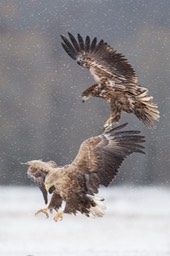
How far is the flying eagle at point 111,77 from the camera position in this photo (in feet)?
7.00

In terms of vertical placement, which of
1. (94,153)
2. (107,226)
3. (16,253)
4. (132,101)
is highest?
(132,101)

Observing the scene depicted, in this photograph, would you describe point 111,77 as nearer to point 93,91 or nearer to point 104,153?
point 93,91

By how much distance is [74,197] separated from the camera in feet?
7.04

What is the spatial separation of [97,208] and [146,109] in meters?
0.38

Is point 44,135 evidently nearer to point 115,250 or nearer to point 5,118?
point 5,118

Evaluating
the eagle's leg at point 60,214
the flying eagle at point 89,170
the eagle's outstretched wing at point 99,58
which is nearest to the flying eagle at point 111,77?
the eagle's outstretched wing at point 99,58

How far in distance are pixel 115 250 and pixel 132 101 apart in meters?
0.56

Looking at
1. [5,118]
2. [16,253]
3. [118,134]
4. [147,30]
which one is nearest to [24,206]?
[16,253]

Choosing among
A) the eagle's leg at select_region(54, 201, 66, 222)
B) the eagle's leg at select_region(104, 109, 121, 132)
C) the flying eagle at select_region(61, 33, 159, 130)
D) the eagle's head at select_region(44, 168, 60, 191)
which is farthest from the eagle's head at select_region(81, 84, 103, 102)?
the eagle's leg at select_region(54, 201, 66, 222)

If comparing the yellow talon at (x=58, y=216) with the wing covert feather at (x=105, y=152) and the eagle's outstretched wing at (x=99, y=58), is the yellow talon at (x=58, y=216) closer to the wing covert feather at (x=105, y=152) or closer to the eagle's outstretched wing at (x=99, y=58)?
the wing covert feather at (x=105, y=152)

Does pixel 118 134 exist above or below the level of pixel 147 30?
below

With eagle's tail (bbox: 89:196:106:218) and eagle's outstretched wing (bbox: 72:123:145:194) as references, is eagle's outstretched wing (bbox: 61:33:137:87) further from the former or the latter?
eagle's tail (bbox: 89:196:106:218)

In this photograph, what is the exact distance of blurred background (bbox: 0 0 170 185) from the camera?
7.79 ft

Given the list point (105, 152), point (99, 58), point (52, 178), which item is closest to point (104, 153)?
point (105, 152)
